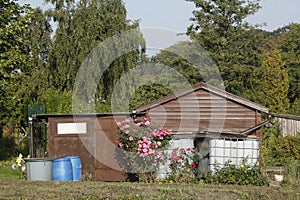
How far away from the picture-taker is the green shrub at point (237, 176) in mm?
14727

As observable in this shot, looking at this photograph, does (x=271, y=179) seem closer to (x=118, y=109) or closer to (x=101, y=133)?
(x=101, y=133)

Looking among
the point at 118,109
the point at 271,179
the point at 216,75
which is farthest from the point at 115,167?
the point at 216,75

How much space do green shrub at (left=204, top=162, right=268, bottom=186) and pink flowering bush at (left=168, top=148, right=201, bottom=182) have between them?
0.51 m

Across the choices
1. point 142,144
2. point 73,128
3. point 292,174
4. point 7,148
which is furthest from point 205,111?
point 7,148

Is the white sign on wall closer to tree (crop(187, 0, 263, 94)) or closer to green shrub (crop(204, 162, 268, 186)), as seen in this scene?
green shrub (crop(204, 162, 268, 186))

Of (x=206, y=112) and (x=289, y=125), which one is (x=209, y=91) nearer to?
(x=206, y=112)

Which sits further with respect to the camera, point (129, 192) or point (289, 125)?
point (289, 125)

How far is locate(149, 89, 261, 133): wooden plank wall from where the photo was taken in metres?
18.4

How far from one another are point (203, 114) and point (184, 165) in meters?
3.59

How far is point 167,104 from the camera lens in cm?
1884

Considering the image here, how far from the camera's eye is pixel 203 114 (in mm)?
18828

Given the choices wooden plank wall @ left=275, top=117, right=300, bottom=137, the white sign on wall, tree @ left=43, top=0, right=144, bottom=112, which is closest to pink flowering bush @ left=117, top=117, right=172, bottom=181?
the white sign on wall

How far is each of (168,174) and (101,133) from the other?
301 centimetres

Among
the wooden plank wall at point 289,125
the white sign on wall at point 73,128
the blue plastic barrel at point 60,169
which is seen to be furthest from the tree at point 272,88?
the blue plastic barrel at point 60,169
